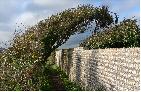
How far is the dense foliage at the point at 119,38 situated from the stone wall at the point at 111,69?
189cm

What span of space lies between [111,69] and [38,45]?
32.4 feet

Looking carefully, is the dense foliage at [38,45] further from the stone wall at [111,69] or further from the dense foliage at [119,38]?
the dense foliage at [119,38]

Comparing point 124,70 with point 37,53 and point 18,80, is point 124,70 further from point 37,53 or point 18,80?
point 37,53

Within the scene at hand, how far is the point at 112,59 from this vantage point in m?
11.4

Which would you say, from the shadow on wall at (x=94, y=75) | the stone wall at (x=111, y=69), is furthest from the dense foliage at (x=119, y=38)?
the shadow on wall at (x=94, y=75)

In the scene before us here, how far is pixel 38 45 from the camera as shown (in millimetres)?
21125

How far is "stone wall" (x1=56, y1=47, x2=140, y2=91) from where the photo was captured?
9148mm

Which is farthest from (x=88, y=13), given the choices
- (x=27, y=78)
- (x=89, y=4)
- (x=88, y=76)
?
(x=27, y=78)

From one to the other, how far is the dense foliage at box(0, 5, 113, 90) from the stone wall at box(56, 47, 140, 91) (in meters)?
1.72

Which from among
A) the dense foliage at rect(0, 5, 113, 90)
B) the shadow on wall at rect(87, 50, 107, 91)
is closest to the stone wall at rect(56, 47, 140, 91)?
the shadow on wall at rect(87, 50, 107, 91)

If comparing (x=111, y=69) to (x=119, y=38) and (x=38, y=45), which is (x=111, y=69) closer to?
(x=119, y=38)

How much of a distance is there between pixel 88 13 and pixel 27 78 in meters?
12.6

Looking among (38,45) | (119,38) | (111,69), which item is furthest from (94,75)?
(38,45)

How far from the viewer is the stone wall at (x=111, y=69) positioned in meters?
9.15
